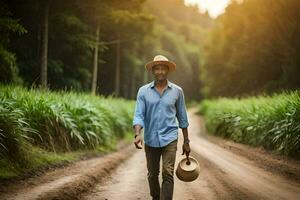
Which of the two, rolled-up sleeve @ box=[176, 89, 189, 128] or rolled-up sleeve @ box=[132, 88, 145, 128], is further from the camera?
rolled-up sleeve @ box=[176, 89, 189, 128]

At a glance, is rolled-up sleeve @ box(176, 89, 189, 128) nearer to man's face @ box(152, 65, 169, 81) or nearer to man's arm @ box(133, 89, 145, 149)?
man's face @ box(152, 65, 169, 81)

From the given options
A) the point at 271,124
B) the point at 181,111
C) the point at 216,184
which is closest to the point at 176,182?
the point at 216,184

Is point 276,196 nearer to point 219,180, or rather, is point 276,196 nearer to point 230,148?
point 219,180

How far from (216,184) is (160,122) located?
3.50 metres

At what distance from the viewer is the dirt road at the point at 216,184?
870 centimetres

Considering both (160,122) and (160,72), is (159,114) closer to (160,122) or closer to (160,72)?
(160,122)

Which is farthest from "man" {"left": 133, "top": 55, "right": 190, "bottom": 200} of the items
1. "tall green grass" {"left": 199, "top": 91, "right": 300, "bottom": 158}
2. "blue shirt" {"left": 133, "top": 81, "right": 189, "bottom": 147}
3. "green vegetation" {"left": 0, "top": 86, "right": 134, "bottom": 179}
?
"tall green grass" {"left": 199, "top": 91, "right": 300, "bottom": 158}

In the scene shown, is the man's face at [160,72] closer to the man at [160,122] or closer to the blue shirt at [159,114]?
the man at [160,122]

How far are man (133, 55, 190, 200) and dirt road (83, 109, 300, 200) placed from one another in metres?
1.51

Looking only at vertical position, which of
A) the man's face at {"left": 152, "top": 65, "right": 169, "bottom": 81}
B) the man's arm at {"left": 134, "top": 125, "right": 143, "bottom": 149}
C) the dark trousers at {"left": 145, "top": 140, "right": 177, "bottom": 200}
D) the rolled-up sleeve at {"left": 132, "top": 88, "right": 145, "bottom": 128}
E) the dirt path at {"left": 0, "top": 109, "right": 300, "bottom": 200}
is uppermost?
the man's face at {"left": 152, "top": 65, "right": 169, "bottom": 81}

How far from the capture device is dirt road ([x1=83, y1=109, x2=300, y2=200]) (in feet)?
28.5

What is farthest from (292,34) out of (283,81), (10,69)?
(10,69)

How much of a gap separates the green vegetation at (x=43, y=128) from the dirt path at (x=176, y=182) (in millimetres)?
784

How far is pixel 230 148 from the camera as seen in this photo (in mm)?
19203
